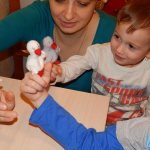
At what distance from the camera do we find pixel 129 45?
1113 mm

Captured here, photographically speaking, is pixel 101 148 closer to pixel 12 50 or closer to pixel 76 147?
pixel 76 147

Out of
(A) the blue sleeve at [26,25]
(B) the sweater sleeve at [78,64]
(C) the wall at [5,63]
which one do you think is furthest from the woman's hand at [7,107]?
(C) the wall at [5,63]

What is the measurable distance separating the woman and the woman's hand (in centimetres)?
37

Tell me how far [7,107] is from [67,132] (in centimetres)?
20

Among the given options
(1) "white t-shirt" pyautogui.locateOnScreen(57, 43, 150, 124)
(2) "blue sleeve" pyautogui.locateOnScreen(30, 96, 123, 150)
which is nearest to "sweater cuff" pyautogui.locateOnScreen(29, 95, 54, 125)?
(2) "blue sleeve" pyautogui.locateOnScreen(30, 96, 123, 150)

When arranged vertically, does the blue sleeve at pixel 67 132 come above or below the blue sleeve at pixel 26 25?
below

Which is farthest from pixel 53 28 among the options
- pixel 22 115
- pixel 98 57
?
pixel 22 115

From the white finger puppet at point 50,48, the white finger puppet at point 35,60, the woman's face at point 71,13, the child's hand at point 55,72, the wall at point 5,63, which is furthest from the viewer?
the wall at point 5,63

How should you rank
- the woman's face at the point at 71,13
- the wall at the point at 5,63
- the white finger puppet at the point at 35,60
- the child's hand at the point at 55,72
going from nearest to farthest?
the white finger puppet at the point at 35,60
the child's hand at the point at 55,72
the woman's face at the point at 71,13
the wall at the point at 5,63

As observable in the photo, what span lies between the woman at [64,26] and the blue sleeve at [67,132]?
0.47 meters

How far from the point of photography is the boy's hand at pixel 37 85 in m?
0.82

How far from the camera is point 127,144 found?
84cm

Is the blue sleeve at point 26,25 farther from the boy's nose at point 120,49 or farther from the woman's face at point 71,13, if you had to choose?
the boy's nose at point 120,49

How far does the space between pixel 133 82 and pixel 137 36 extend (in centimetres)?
23
